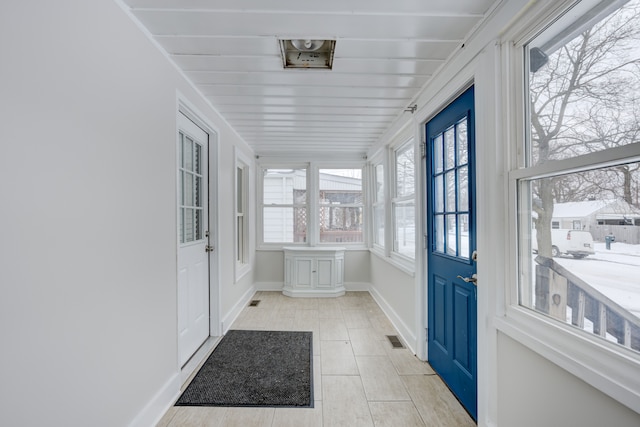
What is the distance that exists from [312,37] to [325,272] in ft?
11.2

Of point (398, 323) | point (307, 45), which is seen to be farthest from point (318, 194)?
point (307, 45)

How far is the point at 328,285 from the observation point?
457cm

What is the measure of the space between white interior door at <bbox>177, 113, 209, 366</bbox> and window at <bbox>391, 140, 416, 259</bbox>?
2.06m

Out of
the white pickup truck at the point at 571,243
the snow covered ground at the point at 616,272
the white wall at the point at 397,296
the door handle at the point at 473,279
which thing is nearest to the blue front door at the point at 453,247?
the door handle at the point at 473,279

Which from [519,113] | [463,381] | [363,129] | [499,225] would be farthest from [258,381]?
[363,129]

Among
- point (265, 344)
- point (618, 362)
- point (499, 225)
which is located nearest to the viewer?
point (618, 362)

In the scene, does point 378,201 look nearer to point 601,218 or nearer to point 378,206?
point 378,206

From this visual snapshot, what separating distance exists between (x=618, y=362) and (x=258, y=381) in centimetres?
206

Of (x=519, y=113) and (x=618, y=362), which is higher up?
(x=519, y=113)

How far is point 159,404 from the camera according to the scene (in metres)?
1.83

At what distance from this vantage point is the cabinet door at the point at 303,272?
4.57m

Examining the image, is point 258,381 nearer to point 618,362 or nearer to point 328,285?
point 618,362

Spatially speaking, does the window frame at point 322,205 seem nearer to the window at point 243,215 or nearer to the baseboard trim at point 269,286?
the baseboard trim at point 269,286

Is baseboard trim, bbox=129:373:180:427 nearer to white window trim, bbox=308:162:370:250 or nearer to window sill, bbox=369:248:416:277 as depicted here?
window sill, bbox=369:248:416:277
